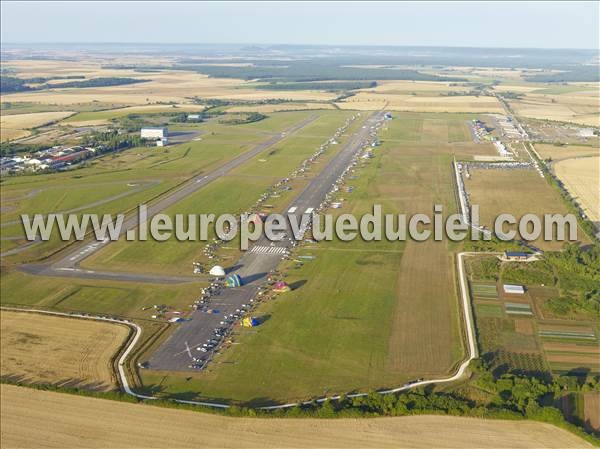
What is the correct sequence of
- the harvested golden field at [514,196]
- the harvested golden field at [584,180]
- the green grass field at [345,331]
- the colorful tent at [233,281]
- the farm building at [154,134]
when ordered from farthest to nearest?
the farm building at [154,134] → the harvested golden field at [584,180] → the harvested golden field at [514,196] → the colorful tent at [233,281] → the green grass field at [345,331]

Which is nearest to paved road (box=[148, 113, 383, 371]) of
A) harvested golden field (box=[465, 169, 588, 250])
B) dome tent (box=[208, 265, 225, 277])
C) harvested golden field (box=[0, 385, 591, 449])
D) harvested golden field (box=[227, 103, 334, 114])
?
dome tent (box=[208, 265, 225, 277])

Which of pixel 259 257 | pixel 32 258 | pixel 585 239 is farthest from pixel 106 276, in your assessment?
pixel 585 239

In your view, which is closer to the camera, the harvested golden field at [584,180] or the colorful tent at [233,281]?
the colorful tent at [233,281]

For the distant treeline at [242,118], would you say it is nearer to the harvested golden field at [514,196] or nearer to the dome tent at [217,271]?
the harvested golden field at [514,196]

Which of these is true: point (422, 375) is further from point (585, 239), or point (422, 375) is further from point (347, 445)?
point (585, 239)

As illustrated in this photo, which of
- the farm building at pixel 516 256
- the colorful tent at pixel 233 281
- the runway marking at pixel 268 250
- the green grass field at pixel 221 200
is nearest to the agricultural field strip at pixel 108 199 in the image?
the green grass field at pixel 221 200

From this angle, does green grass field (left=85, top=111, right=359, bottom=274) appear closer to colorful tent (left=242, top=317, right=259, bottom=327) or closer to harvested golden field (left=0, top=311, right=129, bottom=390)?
harvested golden field (left=0, top=311, right=129, bottom=390)
